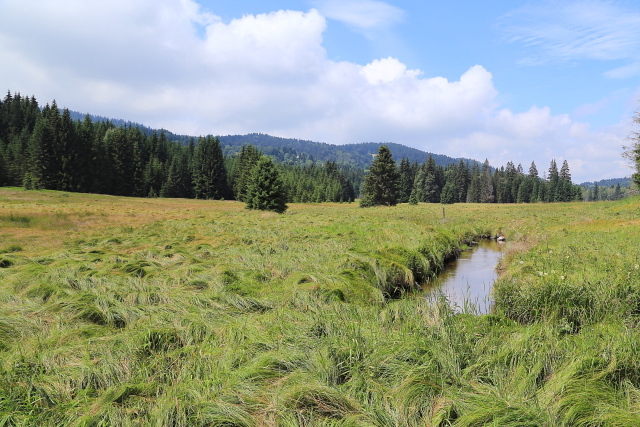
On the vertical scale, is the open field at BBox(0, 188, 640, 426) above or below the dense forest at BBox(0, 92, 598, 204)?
below

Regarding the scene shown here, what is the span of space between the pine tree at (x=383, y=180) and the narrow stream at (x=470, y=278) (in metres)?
38.1

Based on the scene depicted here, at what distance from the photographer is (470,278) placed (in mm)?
12125

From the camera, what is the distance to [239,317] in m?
6.27

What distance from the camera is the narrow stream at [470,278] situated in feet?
29.3

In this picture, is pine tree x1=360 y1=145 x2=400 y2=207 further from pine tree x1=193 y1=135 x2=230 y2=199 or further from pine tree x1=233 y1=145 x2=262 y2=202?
pine tree x1=193 y1=135 x2=230 y2=199

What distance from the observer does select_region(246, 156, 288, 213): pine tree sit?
121 feet

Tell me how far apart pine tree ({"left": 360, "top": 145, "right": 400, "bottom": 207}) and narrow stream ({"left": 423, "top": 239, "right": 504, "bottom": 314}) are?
38.1 m

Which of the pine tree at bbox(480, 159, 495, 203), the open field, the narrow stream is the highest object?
the pine tree at bbox(480, 159, 495, 203)

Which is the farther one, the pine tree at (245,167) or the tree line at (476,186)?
the tree line at (476,186)

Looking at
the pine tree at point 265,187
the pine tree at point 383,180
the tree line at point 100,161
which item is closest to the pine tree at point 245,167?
the tree line at point 100,161

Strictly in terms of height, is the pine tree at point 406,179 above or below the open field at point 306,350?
above

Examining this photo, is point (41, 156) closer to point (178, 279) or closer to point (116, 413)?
point (178, 279)

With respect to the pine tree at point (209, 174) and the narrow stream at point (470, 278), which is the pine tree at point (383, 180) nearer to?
the narrow stream at point (470, 278)

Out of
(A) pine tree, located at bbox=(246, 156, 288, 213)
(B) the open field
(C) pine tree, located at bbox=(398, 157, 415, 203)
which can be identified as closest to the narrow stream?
(B) the open field
